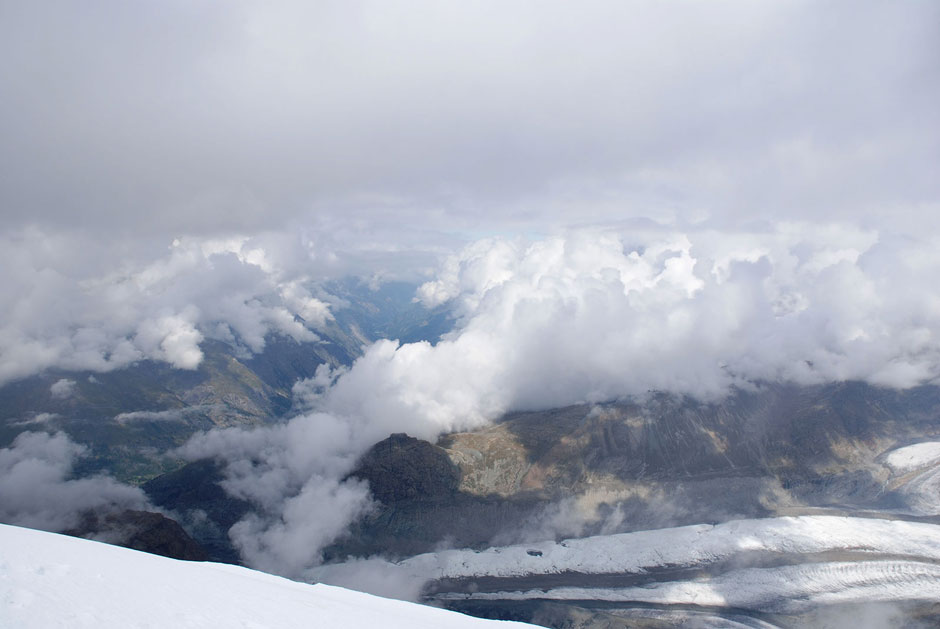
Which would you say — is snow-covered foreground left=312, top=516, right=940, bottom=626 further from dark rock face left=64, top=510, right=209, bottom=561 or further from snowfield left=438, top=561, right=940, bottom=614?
dark rock face left=64, top=510, right=209, bottom=561

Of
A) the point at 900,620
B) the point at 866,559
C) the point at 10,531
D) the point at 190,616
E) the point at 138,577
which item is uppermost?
the point at 10,531

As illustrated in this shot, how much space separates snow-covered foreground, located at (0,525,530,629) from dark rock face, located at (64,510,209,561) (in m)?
187

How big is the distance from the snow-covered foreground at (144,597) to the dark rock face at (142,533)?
187 meters

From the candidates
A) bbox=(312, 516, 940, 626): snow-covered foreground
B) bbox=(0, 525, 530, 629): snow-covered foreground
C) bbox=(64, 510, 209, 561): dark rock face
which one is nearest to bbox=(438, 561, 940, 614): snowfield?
bbox=(312, 516, 940, 626): snow-covered foreground

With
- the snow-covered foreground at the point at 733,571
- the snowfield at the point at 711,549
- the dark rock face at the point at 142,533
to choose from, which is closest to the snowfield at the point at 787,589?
the snow-covered foreground at the point at 733,571

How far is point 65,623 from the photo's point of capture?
10.6 meters

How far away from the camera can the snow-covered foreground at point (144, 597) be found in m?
11.3

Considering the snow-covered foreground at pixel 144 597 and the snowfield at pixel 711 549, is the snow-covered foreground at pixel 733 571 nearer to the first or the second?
the snowfield at pixel 711 549

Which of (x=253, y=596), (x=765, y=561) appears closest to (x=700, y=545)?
(x=765, y=561)

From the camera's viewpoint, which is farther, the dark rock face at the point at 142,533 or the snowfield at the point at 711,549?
the snowfield at the point at 711,549

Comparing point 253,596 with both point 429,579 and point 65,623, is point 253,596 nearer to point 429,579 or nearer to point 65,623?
point 65,623

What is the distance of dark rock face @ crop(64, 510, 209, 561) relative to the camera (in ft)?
531

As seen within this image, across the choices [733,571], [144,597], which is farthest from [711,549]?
[144,597]

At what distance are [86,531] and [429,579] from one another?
5368 inches
